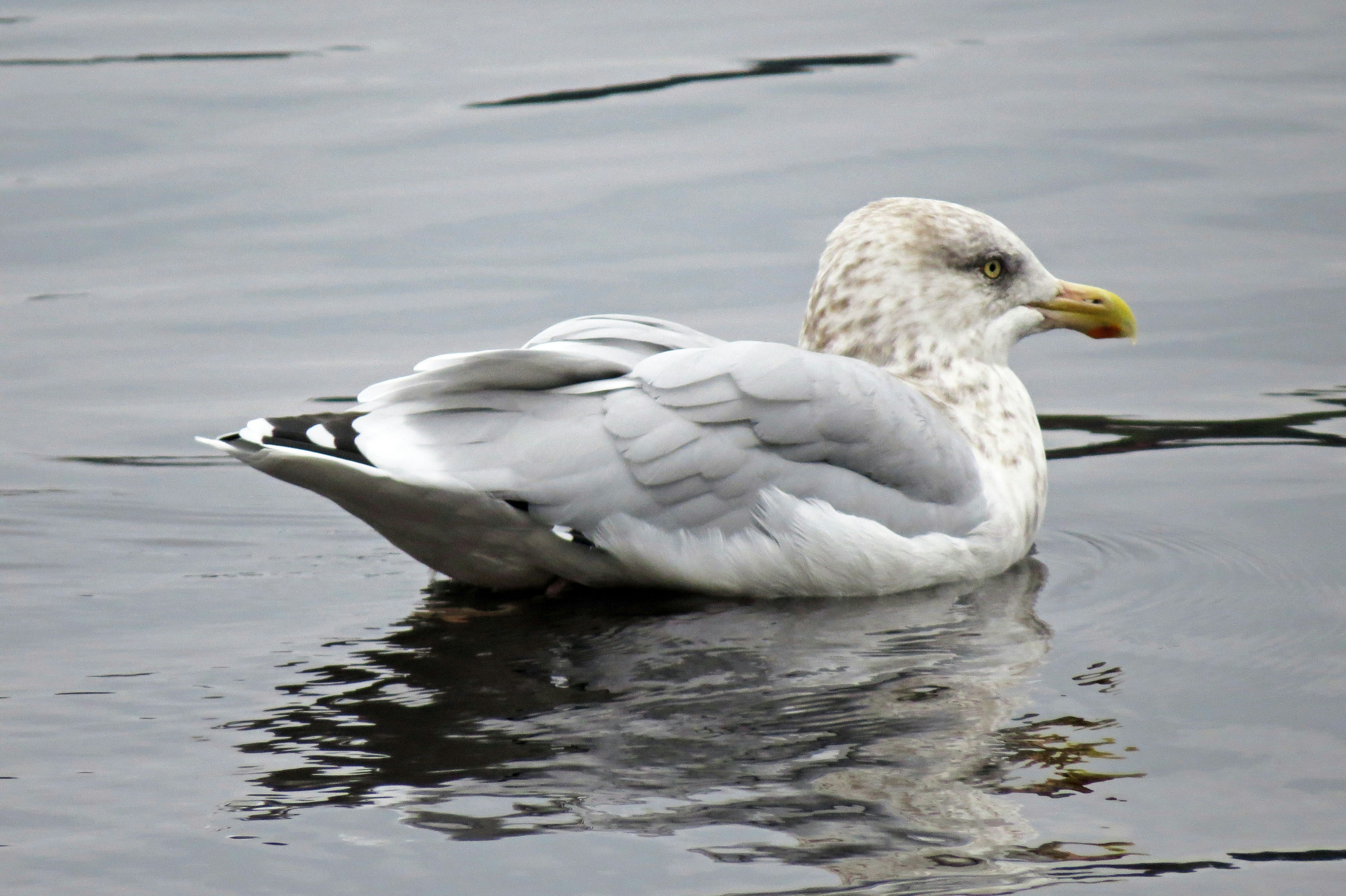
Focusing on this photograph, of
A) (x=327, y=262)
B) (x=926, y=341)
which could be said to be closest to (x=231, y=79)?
(x=327, y=262)

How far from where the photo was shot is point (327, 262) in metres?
10.6

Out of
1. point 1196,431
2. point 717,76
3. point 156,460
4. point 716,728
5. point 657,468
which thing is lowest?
point 716,728

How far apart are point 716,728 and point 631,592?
124 centimetres

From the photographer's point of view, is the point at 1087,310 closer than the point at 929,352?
No

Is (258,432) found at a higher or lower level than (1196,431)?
higher

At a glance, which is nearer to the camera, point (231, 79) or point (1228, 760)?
point (1228, 760)

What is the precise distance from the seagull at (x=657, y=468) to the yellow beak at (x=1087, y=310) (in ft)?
2.80

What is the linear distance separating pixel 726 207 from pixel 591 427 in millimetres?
5641

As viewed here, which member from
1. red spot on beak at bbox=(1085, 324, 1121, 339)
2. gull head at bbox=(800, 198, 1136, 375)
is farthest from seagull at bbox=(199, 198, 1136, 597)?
red spot on beak at bbox=(1085, 324, 1121, 339)

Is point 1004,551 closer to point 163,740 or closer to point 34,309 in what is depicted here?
point 163,740

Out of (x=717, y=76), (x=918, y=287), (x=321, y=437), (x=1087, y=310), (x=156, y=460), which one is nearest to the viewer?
(x=321, y=437)

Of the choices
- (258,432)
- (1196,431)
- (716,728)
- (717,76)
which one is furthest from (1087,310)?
(717,76)

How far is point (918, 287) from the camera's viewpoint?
263 inches

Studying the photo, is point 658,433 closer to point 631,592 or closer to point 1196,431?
point 631,592
